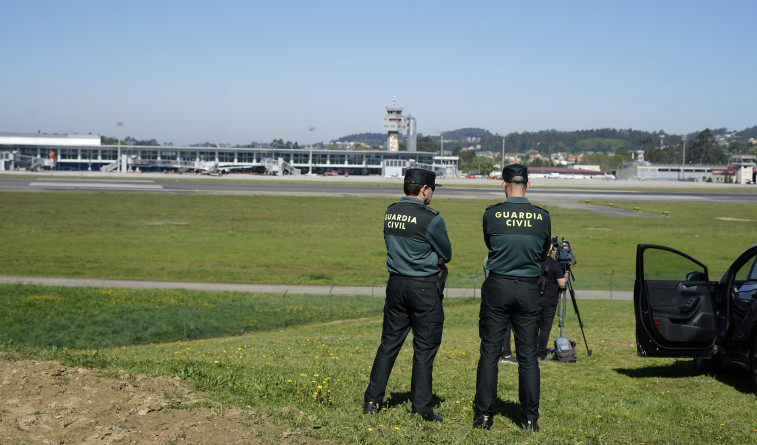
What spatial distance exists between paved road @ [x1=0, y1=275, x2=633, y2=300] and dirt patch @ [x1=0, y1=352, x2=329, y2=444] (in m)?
18.8

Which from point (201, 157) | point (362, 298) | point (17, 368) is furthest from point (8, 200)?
point (201, 157)

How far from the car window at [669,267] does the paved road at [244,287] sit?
16580 mm

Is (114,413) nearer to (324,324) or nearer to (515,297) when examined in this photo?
(515,297)

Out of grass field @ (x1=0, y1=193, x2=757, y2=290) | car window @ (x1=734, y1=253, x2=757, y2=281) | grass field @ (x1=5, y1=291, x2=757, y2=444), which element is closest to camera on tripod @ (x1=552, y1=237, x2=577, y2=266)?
grass field @ (x1=5, y1=291, x2=757, y2=444)

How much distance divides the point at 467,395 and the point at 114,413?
4.23m

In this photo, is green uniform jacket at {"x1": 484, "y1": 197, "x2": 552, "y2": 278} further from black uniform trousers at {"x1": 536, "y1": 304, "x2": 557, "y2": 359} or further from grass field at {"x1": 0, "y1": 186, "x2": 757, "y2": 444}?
black uniform trousers at {"x1": 536, "y1": 304, "x2": 557, "y2": 359}

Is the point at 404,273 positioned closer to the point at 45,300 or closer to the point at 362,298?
the point at 362,298

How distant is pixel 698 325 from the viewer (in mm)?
9258

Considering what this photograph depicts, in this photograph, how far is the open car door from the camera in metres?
9.21

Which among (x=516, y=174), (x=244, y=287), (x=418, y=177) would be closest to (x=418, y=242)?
(x=418, y=177)

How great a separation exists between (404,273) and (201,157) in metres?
171

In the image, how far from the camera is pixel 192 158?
171 metres

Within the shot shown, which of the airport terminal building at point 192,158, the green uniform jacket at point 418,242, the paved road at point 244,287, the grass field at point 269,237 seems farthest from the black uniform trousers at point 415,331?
the airport terminal building at point 192,158

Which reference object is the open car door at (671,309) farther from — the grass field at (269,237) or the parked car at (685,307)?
the grass field at (269,237)
